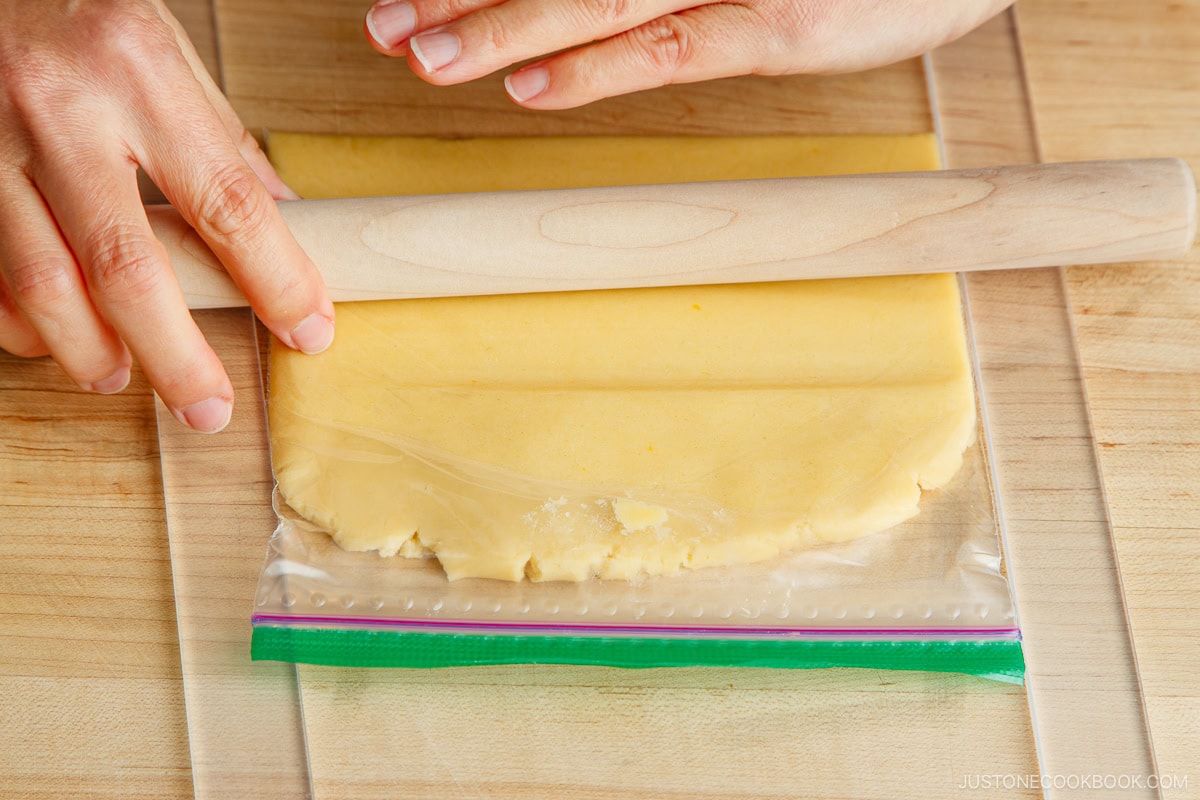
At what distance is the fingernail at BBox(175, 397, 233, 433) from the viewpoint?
38.1 inches

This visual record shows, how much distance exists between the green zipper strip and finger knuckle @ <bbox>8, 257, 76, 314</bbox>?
0.37 metres

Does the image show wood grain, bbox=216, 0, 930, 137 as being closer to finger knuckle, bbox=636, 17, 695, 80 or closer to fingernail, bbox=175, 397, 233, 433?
finger knuckle, bbox=636, 17, 695, 80

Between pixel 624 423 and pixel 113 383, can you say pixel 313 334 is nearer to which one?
pixel 113 383

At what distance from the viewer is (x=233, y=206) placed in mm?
911

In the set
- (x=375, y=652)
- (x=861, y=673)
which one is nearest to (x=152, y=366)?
(x=375, y=652)

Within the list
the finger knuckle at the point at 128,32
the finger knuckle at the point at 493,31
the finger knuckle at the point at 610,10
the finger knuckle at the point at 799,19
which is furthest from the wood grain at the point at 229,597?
the finger knuckle at the point at 799,19

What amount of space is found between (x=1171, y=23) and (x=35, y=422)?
147cm

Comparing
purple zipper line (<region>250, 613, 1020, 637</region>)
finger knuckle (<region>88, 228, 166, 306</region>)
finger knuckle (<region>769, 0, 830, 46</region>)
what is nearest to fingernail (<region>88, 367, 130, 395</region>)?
finger knuckle (<region>88, 228, 166, 306</region>)

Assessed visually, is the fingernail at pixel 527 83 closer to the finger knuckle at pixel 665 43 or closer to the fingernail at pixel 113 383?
the finger knuckle at pixel 665 43

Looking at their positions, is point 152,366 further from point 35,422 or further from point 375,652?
point 375,652

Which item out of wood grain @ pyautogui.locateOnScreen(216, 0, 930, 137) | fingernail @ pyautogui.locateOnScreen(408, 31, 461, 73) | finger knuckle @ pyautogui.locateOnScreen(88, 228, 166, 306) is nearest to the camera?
finger knuckle @ pyautogui.locateOnScreen(88, 228, 166, 306)

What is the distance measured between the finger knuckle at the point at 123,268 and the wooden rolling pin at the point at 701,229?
0.10m

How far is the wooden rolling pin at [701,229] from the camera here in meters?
0.99

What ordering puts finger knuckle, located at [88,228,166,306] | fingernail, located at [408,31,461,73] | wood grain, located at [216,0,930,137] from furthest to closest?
wood grain, located at [216,0,930,137] < fingernail, located at [408,31,461,73] < finger knuckle, located at [88,228,166,306]
